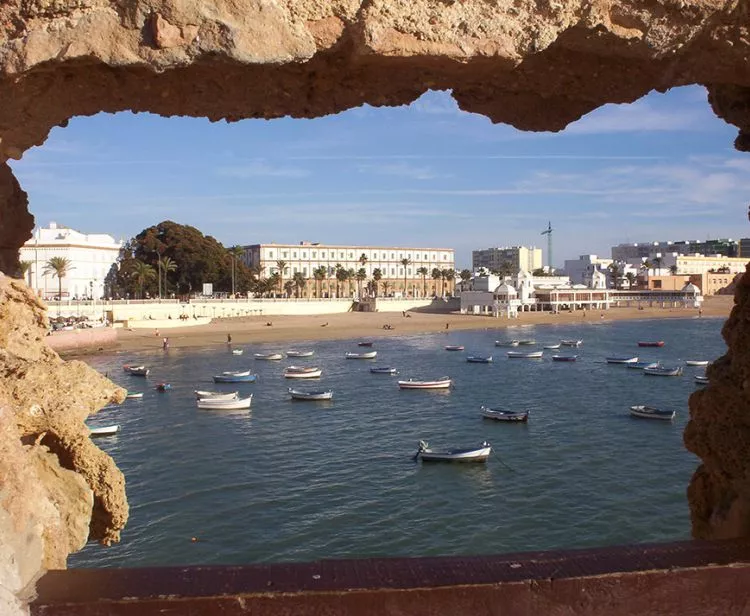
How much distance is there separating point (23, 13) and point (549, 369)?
43.2 metres

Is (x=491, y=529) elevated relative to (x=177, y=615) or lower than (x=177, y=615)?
lower

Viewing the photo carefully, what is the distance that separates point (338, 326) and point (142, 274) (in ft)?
76.3

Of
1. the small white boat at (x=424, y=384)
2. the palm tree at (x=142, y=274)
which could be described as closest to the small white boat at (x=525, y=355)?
the small white boat at (x=424, y=384)

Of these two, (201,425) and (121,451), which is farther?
(201,425)

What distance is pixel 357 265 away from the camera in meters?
124

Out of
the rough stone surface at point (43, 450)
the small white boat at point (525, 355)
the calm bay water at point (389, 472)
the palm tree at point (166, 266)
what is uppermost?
the palm tree at point (166, 266)

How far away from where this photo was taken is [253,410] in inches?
1237

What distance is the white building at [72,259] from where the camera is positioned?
7694 centimetres

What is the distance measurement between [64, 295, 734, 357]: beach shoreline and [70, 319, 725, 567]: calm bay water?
22983 mm

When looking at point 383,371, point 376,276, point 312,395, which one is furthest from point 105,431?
point 376,276

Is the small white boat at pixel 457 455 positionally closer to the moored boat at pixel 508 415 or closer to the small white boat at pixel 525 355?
the moored boat at pixel 508 415

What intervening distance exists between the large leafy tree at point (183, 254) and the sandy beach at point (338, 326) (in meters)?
11.2

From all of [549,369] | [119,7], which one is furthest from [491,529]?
[549,369]

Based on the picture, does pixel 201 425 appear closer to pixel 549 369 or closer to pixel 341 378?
pixel 341 378
